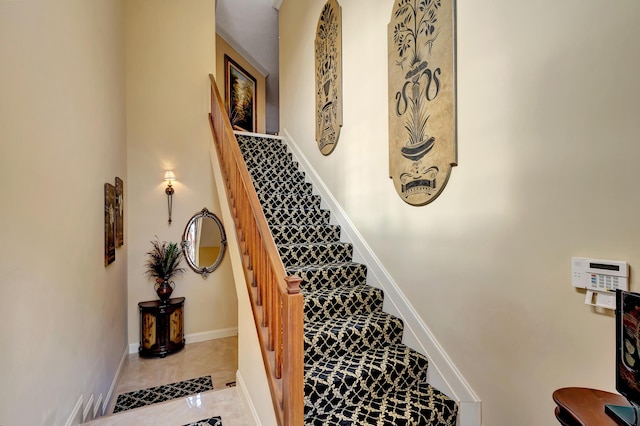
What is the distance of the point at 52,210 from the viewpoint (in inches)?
64.6

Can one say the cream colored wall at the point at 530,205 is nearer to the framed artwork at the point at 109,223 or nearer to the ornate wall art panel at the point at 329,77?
the ornate wall art panel at the point at 329,77

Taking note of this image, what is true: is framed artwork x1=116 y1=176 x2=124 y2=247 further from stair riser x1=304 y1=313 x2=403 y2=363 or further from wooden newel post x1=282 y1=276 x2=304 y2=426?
wooden newel post x1=282 y1=276 x2=304 y2=426

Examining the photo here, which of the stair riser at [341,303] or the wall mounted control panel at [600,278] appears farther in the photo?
the stair riser at [341,303]

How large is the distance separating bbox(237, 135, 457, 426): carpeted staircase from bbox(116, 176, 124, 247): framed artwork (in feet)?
5.06

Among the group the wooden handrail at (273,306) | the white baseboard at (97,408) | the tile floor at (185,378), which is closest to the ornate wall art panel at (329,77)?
the wooden handrail at (273,306)

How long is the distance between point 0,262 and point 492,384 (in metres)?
2.37

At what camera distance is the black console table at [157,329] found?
3.73 metres

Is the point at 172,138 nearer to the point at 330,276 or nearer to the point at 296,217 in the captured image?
the point at 296,217

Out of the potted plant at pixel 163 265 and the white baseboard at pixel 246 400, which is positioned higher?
the potted plant at pixel 163 265

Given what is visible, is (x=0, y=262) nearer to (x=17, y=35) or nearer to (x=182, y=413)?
(x=17, y=35)

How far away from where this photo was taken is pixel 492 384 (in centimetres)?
166

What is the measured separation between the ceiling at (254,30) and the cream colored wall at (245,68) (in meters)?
0.10

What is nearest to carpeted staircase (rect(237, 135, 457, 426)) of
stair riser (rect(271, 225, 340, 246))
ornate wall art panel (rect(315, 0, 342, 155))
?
stair riser (rect(271, 225, 340, 246))

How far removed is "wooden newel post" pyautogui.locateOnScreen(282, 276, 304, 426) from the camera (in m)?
1.42
